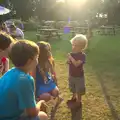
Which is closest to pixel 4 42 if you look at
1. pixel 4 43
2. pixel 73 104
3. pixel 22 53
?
pixel 4 43

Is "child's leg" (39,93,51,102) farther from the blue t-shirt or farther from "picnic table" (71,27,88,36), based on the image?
"picnic table" (71,27,88,36)

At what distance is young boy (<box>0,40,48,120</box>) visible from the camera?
260 cm

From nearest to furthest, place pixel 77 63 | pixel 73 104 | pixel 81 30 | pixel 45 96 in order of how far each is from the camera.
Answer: pixel 45 96, pixel 77 63, pixel 73 104, pixel 81 30

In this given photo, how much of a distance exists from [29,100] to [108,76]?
6408 mm

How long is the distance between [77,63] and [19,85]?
3018 millimetres

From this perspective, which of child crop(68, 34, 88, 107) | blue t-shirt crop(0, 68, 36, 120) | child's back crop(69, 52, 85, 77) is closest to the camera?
blue t-shirt crop(0, 68, 36, 120)

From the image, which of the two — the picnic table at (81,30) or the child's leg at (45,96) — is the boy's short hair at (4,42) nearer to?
the child's leg at (45,96)

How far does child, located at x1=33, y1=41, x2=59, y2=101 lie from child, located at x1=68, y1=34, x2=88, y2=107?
118cm

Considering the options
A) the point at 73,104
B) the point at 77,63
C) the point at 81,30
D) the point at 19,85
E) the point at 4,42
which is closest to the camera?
the point at 19,85

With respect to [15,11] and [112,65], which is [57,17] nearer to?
[15,11]

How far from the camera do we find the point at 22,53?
262cm

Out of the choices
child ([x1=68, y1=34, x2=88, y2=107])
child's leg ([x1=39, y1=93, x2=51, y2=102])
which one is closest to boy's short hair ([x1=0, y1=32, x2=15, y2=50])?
child's leg ([x1=39, y1=93, x2=51, y2=102])

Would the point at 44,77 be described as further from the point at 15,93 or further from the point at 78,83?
the point at 15,93

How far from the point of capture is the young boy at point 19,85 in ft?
8.54
